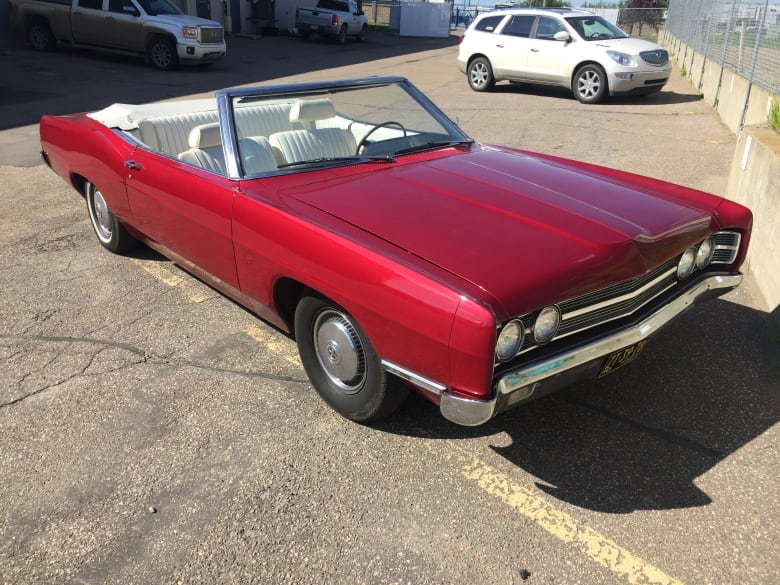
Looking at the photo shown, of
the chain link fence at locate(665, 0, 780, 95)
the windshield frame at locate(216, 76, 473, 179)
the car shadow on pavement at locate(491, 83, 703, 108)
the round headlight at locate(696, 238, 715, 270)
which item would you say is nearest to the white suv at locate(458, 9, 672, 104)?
the car shadow on pavement at locate(491, 83, 703, 108)

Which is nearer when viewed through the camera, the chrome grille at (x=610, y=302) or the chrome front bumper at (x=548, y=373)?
the chrome front bumper at (x=548, y=373)

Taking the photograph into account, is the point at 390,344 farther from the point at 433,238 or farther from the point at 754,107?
the point at 754,107

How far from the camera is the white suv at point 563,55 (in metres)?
12.0

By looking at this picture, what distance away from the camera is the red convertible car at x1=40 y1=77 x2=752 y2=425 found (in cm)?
245

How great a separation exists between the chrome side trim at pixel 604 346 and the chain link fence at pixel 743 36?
16.4 feet

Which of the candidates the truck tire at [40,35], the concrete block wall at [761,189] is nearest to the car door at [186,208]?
the concrete block wall at [761,189]

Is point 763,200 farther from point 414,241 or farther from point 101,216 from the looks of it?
point 101,216

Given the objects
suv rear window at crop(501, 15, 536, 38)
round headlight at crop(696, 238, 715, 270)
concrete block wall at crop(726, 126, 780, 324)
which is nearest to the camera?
round headlight at crop(696, 238, 715, 270)

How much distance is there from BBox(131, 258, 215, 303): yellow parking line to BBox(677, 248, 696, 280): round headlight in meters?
2.92

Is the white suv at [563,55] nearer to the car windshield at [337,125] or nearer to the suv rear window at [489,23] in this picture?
the suv rear window at [489,23]

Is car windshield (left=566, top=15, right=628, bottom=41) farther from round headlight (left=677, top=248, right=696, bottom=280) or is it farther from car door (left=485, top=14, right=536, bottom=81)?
round headlight (left=677, top=248, right=696, bottom=280)

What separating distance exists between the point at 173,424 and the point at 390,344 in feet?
4.12

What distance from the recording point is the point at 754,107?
8234mm

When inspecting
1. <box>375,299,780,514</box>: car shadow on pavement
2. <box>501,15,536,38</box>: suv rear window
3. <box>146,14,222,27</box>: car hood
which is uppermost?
<box>501,15,536,38</box>: suv rear window
